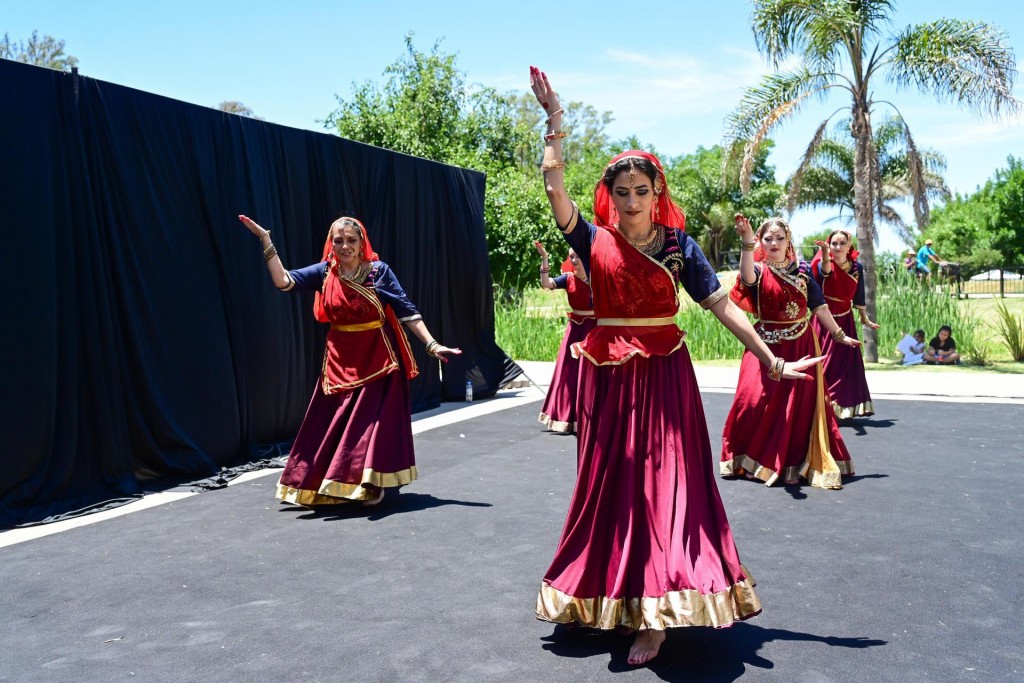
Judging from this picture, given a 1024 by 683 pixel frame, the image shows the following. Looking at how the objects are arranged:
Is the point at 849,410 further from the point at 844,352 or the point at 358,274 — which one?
the point at 358,274

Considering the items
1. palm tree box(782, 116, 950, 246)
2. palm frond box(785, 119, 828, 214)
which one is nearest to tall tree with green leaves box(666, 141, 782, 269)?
palm tree box(782, 116, 950, 246)

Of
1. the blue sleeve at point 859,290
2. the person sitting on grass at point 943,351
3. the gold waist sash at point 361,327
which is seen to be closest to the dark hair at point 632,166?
the gold waist sash at point 361,327

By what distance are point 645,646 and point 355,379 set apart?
304 cm

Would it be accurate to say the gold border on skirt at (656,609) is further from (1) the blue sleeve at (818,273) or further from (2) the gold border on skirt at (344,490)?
(1) the blue sleeve at (818,273)

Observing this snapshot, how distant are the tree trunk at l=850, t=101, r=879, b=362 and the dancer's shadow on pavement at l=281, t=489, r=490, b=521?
10573 mm

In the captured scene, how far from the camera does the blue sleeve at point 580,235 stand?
345cm

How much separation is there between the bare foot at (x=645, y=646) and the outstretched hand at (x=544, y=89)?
6.20ft

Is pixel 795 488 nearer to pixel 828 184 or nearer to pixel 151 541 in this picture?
pixel 151 541

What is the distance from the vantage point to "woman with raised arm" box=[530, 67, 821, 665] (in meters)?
3.26

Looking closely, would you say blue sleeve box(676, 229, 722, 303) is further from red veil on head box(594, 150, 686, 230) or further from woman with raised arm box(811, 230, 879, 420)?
woman with raised arm box(811, 230, 879, 420)

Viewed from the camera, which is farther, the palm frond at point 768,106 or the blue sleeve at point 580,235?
the palm frond at point 768,106

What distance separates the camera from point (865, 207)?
1475 centimetres

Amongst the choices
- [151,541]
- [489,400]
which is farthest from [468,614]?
[489,400]

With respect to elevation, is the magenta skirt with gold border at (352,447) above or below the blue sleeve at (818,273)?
below
